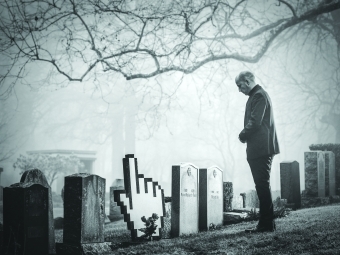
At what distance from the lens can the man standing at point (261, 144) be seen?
17.2 ft

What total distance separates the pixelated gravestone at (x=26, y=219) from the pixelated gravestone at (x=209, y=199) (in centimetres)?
295

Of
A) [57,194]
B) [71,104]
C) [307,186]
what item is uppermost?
[71,104]

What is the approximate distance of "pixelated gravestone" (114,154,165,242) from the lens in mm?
6020

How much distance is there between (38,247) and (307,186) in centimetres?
747

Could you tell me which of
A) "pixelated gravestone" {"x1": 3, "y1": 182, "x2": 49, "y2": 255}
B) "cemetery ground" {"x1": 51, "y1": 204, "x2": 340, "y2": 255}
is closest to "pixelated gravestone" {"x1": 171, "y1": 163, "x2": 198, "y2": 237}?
"cemetery ground" {"x1": 51, "y1": 204, "x2": 340, "y2": 255}

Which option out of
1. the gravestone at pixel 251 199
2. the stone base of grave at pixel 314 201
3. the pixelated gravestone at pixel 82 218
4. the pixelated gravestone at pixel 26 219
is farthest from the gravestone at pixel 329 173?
the pixelated gravestone at pixel 26 219

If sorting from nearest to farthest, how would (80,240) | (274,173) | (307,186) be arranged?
(80,240) → (307,186) → (274,173)

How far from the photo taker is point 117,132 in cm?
3312

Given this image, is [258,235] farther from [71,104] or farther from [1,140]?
[71,104]

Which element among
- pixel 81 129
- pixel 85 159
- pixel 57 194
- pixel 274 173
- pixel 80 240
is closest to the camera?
pixel 80 240

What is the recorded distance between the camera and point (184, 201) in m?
6.64

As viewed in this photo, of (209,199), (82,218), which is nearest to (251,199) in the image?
(209,199)

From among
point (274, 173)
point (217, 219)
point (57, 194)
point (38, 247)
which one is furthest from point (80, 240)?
point (274, 173)

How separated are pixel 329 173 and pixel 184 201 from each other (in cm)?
608
